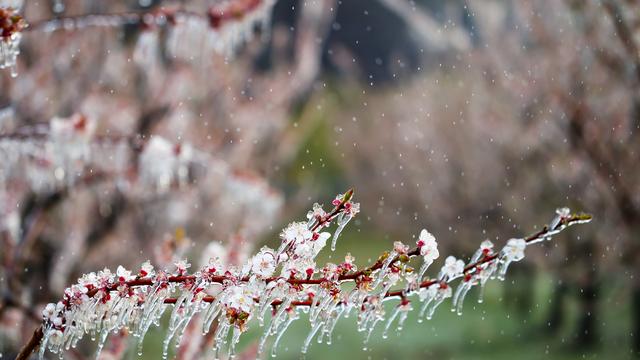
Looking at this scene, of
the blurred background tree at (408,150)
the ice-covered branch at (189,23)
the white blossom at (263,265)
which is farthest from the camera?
the blurred background tree at (408,150)

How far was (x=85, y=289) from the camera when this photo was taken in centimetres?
147

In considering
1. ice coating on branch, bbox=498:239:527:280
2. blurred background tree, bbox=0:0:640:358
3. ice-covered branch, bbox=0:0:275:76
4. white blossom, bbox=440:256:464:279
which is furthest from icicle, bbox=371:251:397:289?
ice-covered branch, bbox=0:0:275:76

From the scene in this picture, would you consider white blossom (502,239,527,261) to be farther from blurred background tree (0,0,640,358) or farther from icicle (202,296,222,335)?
blurred background tree (0,0,640,358)

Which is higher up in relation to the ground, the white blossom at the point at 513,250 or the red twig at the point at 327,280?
the white blossom at the point at 513,250

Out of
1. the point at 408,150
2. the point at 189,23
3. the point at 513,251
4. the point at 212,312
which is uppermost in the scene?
the point at 408,150

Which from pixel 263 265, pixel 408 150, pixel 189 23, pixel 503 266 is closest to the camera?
pixel 263 265

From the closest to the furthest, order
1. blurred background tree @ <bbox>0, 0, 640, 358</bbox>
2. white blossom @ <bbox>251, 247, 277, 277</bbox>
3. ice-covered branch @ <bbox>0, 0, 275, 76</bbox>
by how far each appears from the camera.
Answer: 1. white blossom @ <bbox>251, 247, 277, 277</bbox>
2. ice-covered branch @ <bbox>0, 0, 275, 76</bbox>
3. blurred background tree @ <bbox>0, 0, 640, 358</bbox>

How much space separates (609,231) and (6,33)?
8044mm

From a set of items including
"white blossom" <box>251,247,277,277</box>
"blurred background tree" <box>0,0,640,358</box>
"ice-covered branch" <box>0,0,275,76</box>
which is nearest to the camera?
"white blossom" <box>251,247,277,277</box>

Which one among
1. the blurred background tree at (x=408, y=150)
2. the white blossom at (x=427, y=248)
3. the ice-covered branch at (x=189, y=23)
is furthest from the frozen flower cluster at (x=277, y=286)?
the ice-covered branch at (x=189, y=23)

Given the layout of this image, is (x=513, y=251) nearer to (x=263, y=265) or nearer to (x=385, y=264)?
(x=385, y=264)

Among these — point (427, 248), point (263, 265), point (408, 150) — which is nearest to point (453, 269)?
point (427, 248)

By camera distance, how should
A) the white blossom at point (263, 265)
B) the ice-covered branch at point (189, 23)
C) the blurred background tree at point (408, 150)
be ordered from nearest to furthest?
1. the white blossom at point (263, 265)
2. the ice-covered branch at point (189, 23)
3. the blurred background tree at point (408, 150)

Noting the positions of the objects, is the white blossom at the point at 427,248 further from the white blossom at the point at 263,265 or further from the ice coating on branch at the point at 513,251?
the white blossom at the point at 263,265
